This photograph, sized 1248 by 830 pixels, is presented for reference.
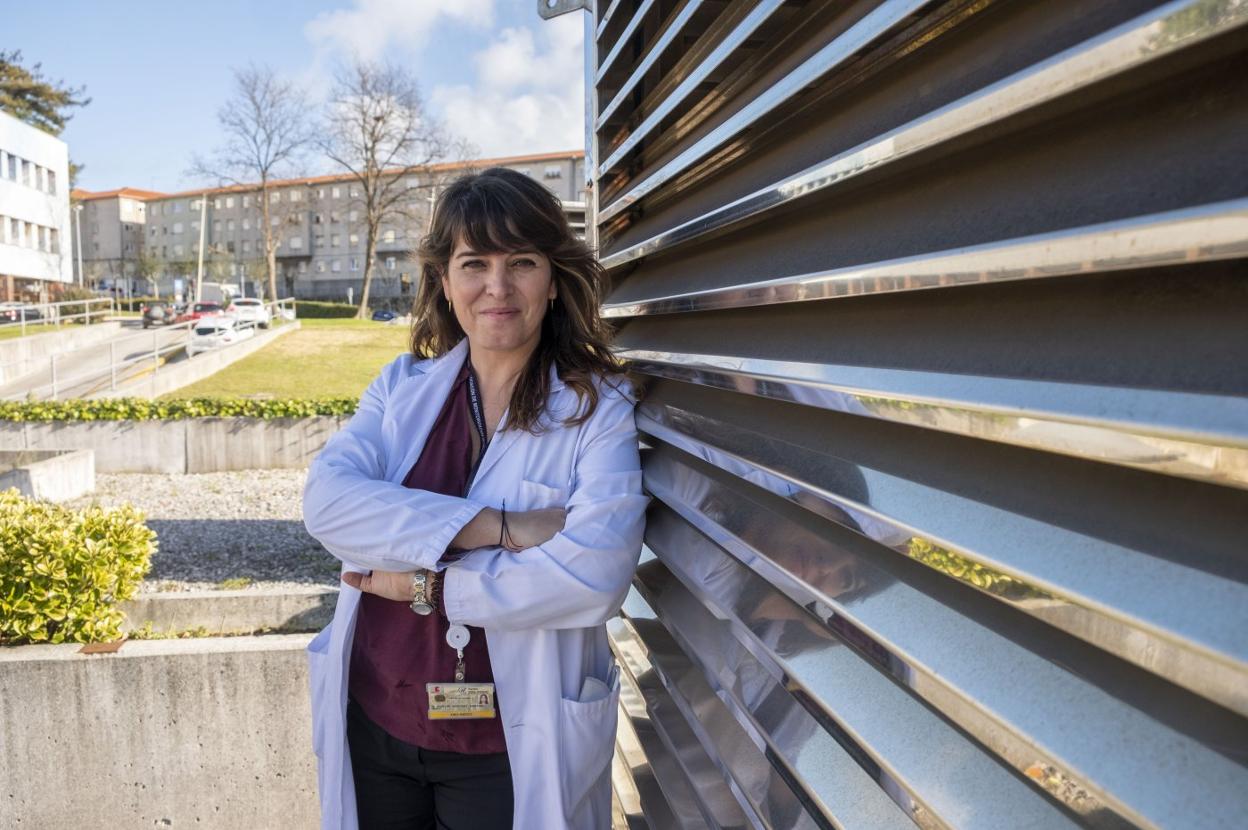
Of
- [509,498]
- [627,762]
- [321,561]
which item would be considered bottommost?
[321,561]

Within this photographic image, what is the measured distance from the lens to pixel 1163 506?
59 cm

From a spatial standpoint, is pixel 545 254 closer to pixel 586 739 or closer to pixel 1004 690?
pixel 586 739

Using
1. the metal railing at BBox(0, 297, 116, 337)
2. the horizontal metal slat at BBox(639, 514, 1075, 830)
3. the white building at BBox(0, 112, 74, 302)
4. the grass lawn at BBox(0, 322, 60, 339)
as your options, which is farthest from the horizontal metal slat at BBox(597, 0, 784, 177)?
the white building at BBox(0, 112, 74, 302)

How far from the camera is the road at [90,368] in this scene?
1870 cm

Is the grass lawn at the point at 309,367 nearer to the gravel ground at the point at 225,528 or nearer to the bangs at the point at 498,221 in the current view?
the gravel ground at the point at 225,528

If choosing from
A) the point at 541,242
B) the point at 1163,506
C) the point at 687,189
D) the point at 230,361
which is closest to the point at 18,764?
the point at 541,242

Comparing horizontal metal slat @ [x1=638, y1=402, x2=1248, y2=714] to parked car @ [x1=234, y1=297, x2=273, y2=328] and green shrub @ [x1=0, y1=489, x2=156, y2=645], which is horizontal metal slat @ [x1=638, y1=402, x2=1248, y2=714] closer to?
green shrub @ [x1=0, y1=489, x2=156, y2=645]

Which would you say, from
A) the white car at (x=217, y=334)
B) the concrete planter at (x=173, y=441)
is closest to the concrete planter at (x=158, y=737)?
the concrete planter at (x=173, y=441)

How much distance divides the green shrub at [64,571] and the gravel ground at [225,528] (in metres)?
2.07

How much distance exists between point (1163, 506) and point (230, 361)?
2542 centimetres

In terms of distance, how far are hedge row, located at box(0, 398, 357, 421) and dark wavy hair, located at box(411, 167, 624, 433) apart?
1207cm

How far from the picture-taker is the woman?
1.92 meters

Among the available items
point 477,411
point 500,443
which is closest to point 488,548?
point 500,443

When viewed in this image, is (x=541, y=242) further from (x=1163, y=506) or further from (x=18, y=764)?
(x=18, y=764)
